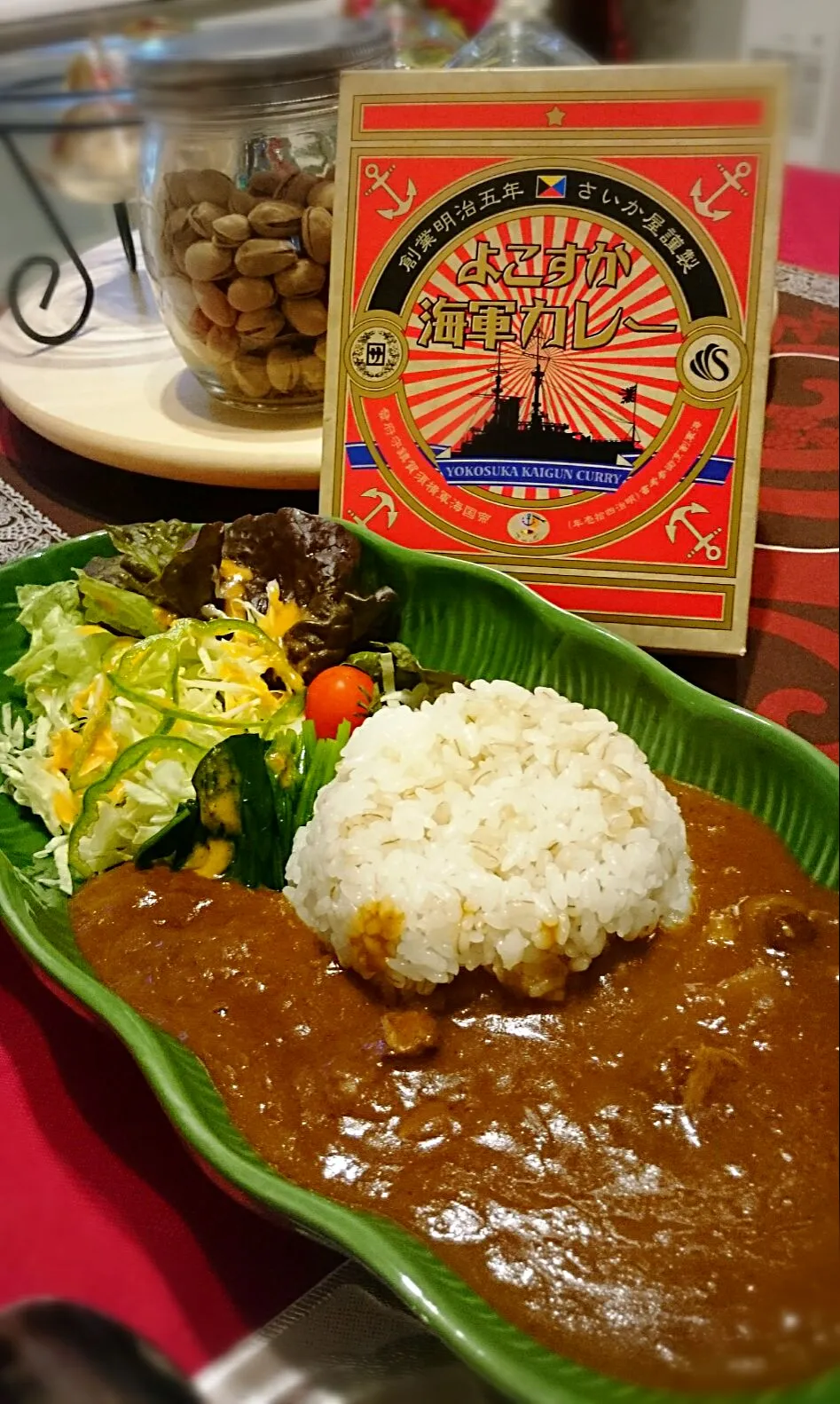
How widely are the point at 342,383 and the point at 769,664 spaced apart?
65 centimetres

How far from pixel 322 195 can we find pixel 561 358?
0.51 meters

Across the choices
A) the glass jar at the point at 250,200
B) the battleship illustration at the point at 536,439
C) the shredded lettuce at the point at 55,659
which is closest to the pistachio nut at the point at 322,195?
the glass jar at the point at 250,200

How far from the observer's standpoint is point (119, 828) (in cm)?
112

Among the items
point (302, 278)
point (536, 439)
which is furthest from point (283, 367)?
point (536, 439)

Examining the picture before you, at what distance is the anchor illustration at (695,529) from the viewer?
123 centimetres

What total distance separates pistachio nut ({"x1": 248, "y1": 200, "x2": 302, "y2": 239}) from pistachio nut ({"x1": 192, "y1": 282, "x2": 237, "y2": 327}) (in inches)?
4.5

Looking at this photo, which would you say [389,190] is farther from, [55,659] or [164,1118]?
[164,1118]

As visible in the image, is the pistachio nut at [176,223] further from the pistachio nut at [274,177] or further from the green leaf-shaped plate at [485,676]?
the green leaf-shaped plate at [485,676]

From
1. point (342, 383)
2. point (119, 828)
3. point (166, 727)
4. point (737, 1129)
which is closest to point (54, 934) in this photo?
point (119, 828)

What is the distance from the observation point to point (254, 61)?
1234 millimetres

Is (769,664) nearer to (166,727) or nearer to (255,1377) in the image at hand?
(166,727)

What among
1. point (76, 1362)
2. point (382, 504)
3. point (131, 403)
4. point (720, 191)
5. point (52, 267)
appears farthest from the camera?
point (52, 267)

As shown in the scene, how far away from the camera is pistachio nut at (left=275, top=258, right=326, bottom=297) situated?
1.51 m

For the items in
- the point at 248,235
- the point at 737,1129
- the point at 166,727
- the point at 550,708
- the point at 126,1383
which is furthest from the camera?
the point at 248,235
